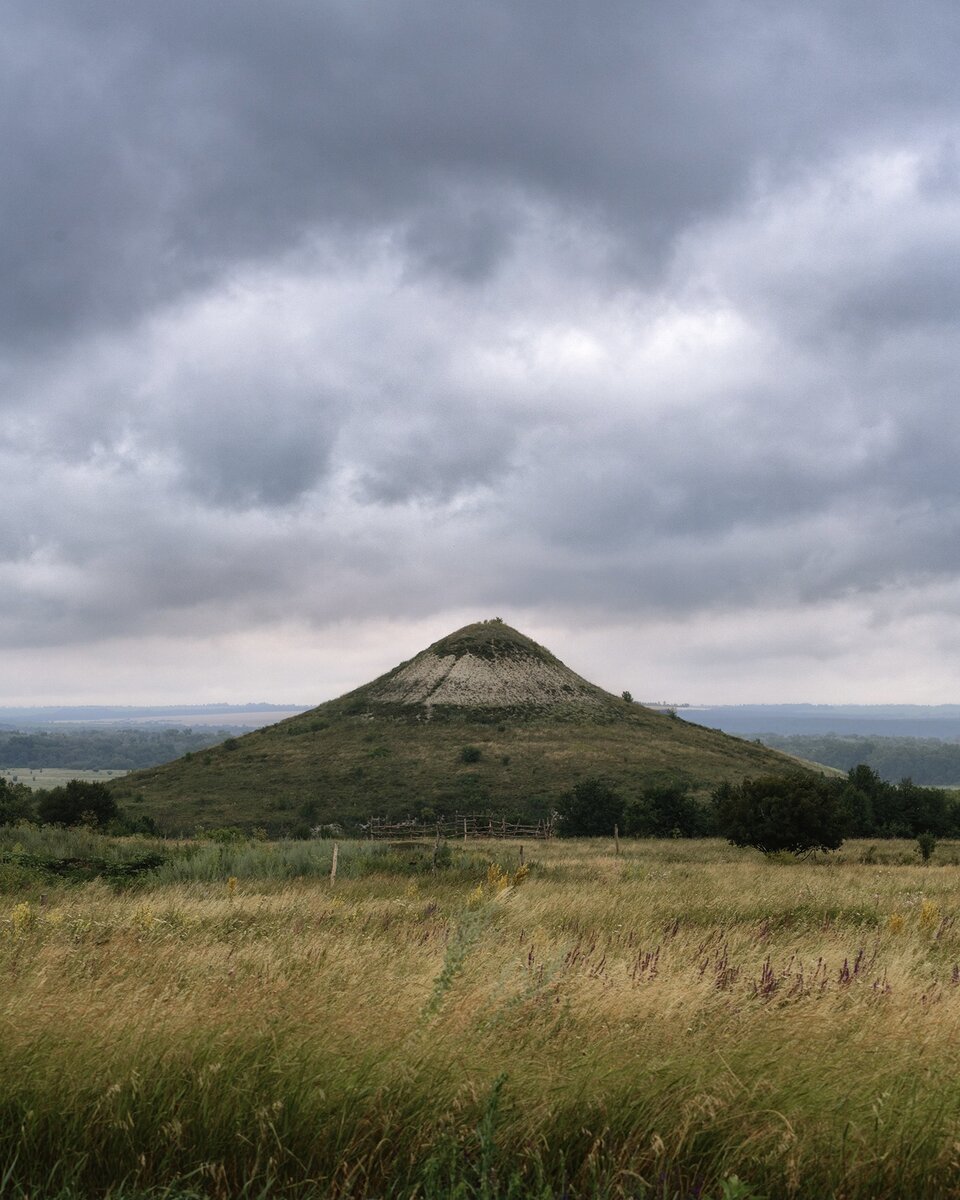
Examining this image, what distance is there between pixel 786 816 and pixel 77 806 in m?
38.6

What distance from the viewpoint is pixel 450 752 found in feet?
291

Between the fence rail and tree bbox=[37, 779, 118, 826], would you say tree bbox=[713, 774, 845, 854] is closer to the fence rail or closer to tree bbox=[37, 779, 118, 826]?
the fence rail

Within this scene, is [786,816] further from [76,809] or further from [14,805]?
[14,805]

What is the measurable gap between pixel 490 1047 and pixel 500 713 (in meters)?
100

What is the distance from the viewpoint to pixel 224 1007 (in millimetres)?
4570

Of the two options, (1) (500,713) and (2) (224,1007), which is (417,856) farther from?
(1) (500,713)

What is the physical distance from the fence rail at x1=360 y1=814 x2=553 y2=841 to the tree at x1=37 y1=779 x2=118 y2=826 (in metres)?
16.3

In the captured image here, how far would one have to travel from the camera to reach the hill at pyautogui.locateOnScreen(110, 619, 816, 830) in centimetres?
7338

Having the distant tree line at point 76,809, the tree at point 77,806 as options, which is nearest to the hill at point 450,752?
the distant tree line at point 76,809

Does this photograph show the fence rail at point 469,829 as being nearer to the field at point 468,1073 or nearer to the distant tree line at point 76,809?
the distant tree line at point 76,809

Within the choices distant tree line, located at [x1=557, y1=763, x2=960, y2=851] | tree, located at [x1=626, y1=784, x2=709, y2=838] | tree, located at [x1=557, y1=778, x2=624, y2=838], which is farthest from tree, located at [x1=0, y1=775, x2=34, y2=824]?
tree, located at [x1=626, y1=784, x2=709, y2=838]

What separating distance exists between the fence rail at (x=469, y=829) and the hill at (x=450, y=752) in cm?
520

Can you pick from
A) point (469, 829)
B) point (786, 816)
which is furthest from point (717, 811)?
point (469, 829)

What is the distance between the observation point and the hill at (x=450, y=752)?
2889 inches
